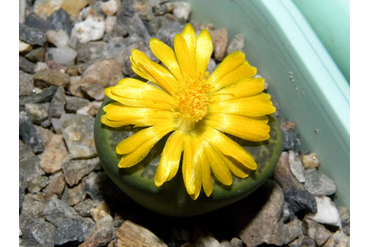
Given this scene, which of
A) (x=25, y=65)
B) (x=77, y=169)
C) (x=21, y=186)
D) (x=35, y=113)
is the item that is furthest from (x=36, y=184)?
(x=25, y=65)

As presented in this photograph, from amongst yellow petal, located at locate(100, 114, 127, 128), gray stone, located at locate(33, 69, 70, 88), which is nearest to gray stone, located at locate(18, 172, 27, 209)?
gray stone, located at locate(33, 69, 70, 88)

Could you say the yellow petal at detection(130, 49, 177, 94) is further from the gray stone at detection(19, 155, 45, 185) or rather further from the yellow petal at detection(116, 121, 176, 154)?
the gray stone at detection(19, 155, 45, 185)

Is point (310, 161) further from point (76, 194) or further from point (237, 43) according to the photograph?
point (76, 194)

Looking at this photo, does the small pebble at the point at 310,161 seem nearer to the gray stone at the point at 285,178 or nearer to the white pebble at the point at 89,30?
the gray stone at the point at 285,178

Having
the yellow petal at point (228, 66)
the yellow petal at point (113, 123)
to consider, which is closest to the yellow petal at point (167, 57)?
the yellow petal at point (228, 66)

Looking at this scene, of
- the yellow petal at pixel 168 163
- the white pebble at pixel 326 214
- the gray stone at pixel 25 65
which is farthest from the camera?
the gray stone at pixel 25 65

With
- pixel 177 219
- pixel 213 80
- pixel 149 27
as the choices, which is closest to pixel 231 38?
pixel 149 27
